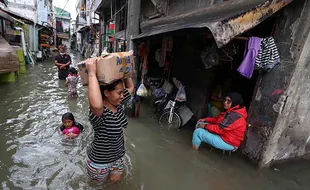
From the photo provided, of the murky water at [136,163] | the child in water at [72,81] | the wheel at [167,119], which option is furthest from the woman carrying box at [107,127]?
the child in water at [72,81]

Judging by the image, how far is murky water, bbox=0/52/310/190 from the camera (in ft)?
10.8

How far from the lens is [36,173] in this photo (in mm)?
3352

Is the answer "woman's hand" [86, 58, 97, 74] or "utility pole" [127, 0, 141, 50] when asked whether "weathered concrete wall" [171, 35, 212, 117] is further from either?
"woman's hand" [86, 58, 97, 74]

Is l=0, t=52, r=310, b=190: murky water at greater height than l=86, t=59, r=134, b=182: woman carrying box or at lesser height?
lesser

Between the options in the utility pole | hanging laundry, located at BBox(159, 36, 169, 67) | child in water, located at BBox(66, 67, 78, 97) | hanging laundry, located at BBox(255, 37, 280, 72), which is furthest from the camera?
child in water, located at BBox(66, 67, 78, 97)

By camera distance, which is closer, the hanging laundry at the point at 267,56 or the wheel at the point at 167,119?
the hanging laundry at the point at 267,56

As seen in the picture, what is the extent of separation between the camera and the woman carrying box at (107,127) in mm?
1969

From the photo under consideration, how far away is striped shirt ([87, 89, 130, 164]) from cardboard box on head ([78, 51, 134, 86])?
14.5 inches

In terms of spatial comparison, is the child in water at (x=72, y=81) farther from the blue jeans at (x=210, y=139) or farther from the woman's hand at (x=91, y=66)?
the woman's hand at (x=91, y=66)

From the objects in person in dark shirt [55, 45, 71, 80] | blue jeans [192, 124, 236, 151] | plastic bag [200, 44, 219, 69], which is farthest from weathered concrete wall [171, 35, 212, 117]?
person in dark shirt [55, 45, 71, 80]

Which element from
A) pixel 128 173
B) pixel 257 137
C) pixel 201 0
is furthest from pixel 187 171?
pixel 201 0

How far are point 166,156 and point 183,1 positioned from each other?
17.5 feet

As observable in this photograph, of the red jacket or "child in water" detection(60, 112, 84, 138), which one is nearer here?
the red jacket

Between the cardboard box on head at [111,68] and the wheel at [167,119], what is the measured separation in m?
3.75
